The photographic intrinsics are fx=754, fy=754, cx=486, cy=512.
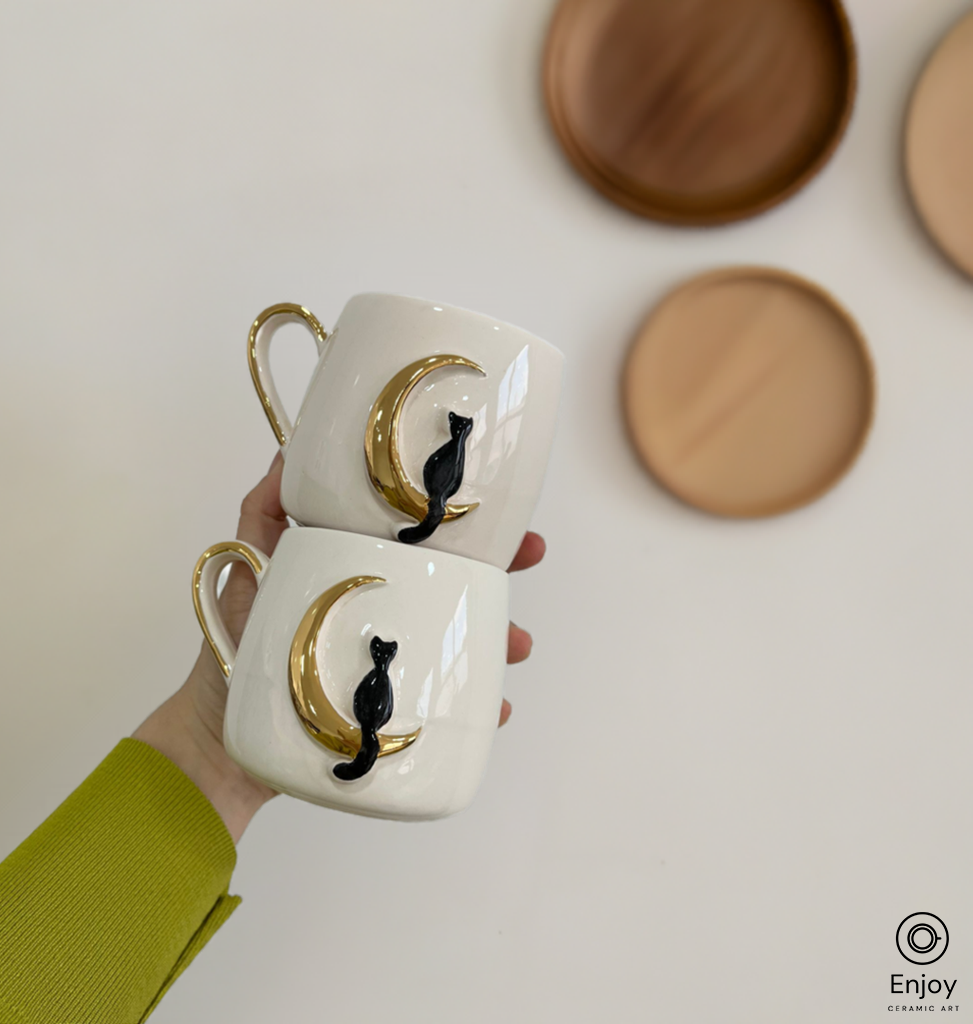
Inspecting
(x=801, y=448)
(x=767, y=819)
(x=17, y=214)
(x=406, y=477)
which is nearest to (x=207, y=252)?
(x=17, y=214)

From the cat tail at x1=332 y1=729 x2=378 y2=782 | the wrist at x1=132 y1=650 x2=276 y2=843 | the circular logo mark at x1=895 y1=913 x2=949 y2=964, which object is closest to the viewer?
the cat tail at x1=332 y1=729 x2=378 y2=782

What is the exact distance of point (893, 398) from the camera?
66cm

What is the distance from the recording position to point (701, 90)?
62cm

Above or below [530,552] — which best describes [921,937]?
below

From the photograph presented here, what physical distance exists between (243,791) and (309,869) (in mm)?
154

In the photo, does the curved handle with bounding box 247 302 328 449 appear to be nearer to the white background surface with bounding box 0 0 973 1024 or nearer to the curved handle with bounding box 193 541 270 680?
the curved handle with bounding box 193 541 270 680

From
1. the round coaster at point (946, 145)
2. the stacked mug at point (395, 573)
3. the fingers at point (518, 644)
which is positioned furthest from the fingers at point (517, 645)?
the round coaster at point (946, 145)

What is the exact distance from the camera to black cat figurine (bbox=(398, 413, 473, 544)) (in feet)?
1.32

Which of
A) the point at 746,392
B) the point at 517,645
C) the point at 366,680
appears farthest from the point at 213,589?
the point at 746,392

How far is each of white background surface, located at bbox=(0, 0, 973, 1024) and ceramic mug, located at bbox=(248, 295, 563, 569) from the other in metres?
0.25

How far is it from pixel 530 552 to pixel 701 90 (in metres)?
0.41

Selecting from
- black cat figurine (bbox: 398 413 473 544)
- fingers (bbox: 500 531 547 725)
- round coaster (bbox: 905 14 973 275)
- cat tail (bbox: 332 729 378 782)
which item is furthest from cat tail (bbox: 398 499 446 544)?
round coaster (bbox: 905 14 973 275)

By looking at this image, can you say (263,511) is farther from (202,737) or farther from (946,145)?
(946,145)

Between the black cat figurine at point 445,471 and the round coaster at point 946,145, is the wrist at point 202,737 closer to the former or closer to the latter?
the black cat figurine at point 445,471
